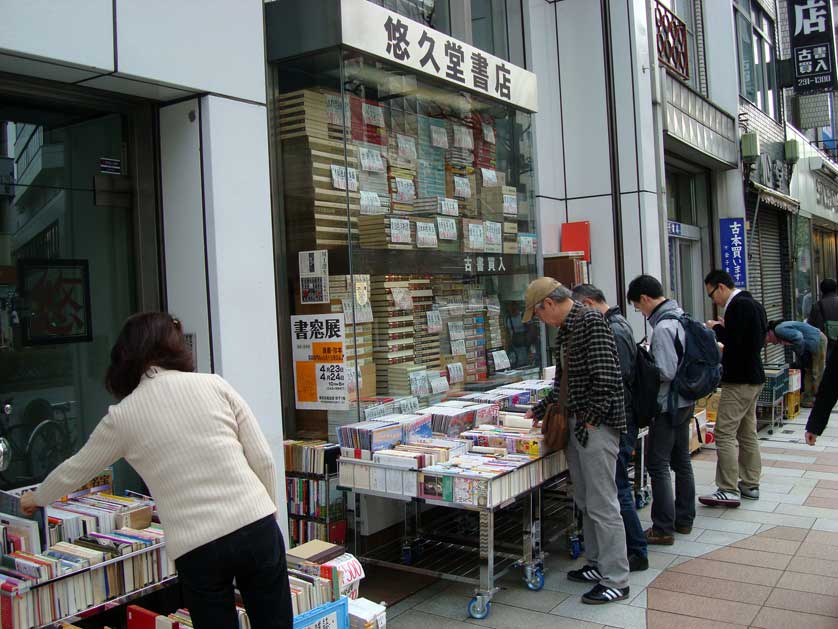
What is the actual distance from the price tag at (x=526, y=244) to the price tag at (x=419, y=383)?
2137mm

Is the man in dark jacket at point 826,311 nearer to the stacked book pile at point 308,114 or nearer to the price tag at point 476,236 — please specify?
the price tag at point 476,236

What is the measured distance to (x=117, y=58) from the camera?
12.7ft

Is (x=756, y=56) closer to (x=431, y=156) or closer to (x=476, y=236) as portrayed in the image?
(x=476, y=236)

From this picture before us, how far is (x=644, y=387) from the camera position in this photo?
5.52 metres

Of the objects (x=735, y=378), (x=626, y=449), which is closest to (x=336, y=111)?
(x=626, y=449)

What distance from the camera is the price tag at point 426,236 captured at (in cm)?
661

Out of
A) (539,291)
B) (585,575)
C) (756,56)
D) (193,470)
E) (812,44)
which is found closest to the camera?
(193,470)

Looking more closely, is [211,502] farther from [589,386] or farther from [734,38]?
[734,38]

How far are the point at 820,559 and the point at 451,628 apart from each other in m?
2.91

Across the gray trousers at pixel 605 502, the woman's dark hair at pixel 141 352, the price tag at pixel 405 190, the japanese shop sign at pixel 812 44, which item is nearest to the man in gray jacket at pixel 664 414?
the gray trousers at pixel 605 502

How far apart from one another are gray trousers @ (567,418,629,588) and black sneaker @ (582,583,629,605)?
3 cm

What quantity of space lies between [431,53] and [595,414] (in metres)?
3.39

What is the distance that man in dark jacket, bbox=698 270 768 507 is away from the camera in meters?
Answer: 6.69

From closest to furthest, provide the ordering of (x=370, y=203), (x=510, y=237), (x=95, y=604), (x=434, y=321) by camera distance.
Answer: (x=95, y=604)
(x=370, y=203)
(x=434, y=321)
(x=510, y=237)
